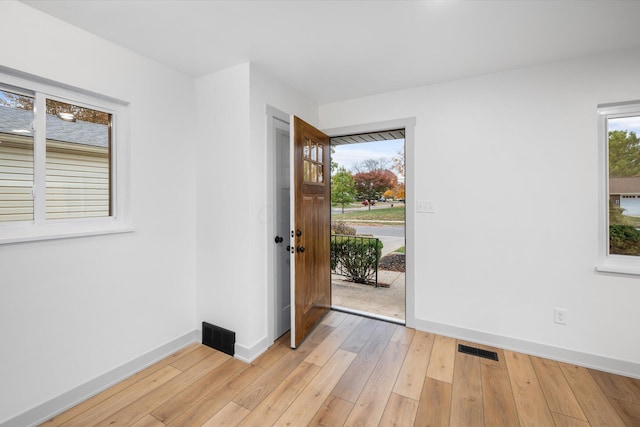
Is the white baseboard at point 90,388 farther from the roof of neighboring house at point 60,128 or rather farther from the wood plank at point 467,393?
the wood plank at point 467,393

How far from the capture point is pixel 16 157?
5.46 feet

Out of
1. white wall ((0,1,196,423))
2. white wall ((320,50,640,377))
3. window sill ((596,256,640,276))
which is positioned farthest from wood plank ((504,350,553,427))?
white wall ((0,1,196,423))

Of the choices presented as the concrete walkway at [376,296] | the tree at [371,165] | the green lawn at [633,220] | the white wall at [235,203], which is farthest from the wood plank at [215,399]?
the tree at [371,165]

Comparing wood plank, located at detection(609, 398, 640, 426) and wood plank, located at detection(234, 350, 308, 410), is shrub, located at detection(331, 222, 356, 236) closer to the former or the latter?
wood plank, located at detection(234, 350, 308, 410)

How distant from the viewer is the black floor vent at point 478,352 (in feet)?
7.84

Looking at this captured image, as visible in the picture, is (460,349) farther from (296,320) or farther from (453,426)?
(296,320)

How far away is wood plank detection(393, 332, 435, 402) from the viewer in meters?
1.97

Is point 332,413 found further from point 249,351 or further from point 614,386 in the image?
point 614,386

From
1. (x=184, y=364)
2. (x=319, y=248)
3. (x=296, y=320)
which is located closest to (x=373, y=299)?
(x=319, y=248)

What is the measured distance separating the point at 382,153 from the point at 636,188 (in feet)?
10.7

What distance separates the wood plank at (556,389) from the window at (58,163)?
3.25 meters

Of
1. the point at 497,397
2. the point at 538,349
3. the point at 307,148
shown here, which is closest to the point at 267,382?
the point at 497,397

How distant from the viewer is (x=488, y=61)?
230cm

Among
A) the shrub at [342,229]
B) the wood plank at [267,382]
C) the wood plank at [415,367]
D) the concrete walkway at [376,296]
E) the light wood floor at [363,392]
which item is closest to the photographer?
the light wood floor at [363,392]
